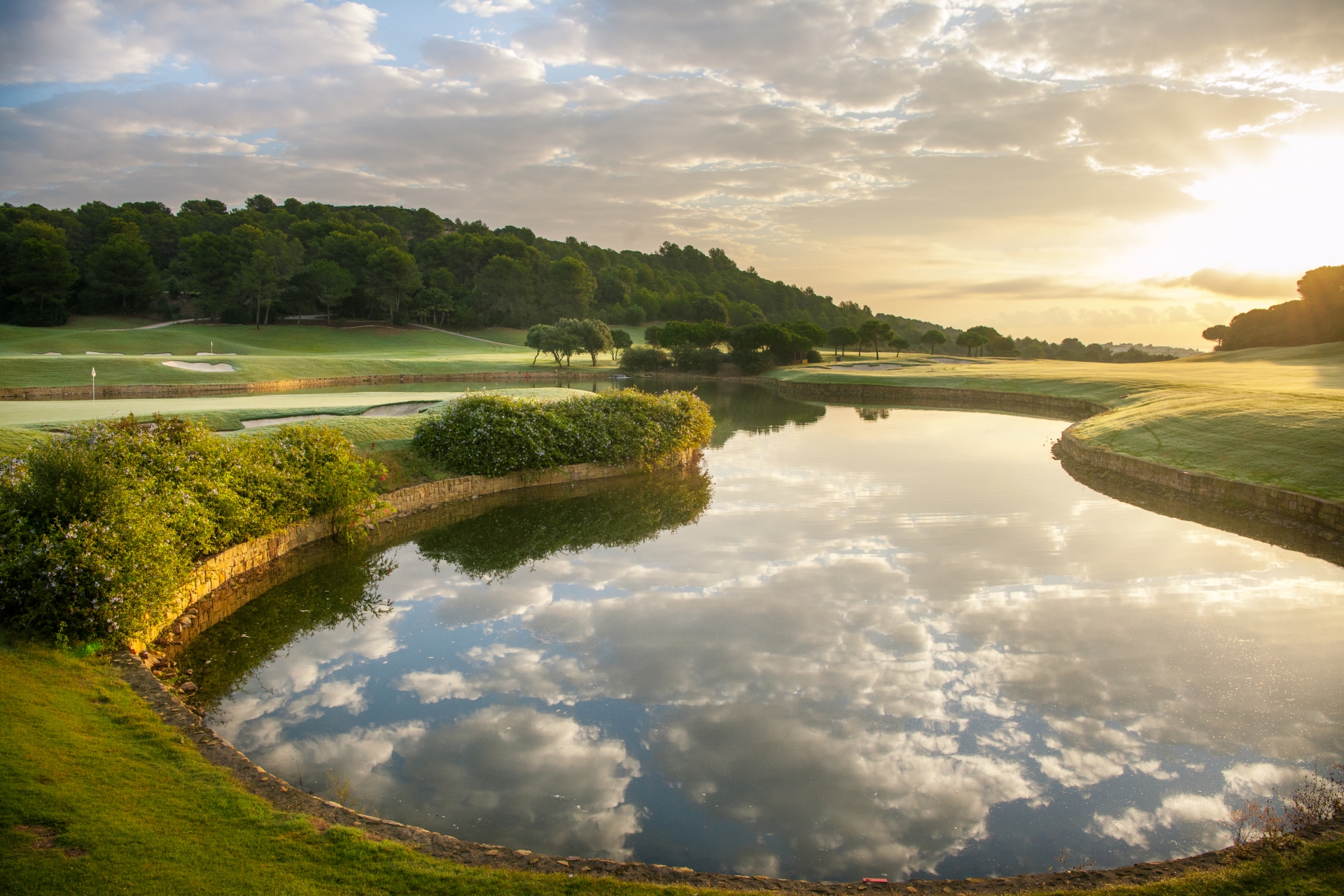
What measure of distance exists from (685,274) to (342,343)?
94426mm

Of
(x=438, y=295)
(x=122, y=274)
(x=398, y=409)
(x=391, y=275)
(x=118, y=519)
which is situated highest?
(x=391, y=275)

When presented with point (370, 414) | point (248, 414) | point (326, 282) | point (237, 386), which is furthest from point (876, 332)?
point (248, 414)

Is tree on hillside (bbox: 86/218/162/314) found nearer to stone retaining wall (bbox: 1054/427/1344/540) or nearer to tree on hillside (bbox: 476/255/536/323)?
tree on hillside (bbox: 476/255/536/323)

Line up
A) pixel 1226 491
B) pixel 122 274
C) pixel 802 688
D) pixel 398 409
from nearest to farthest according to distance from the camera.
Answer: pixel 802 688 → pixel 1226 491 → pixel 398 409 → pixel 122 274

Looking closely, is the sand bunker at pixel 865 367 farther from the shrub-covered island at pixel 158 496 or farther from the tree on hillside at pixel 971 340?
the shrub-covered island at pixel 158 496

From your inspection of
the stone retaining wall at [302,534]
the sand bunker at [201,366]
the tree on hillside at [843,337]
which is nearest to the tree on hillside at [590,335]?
the sand bunker at [201,366]

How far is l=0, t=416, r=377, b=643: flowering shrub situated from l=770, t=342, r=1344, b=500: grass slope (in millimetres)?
18077

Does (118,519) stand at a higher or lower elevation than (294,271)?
lower

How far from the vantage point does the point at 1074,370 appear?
4941 cm

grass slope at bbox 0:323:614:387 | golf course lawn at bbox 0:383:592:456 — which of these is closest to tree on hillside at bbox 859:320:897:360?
grass slope at bbox 0:323:614:387

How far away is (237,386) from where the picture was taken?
3619 centimetres

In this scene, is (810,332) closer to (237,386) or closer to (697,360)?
(697,360)

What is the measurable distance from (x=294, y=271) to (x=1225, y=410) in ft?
241

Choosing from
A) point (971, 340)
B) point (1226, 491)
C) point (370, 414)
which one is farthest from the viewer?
point (971, 340)
